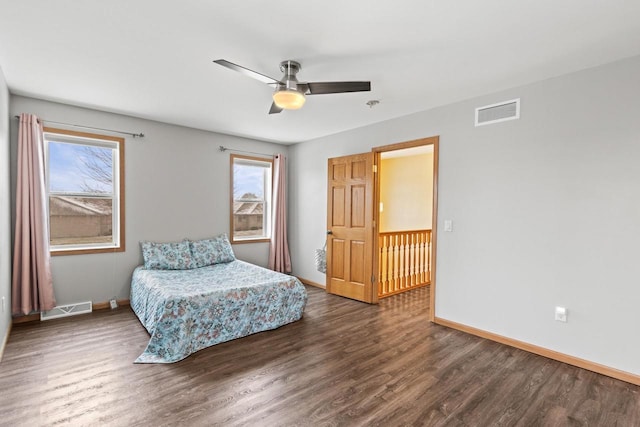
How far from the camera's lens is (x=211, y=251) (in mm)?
4582

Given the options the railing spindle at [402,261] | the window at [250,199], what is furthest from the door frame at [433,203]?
the window at [250,199]

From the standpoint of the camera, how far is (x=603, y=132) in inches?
100

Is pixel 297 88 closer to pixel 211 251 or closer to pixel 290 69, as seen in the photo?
pixel 290 69

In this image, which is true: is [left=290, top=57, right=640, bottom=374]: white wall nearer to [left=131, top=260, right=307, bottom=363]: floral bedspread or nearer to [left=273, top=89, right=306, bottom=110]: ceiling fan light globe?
[left=273, top=89, right=306, bottom=110]: ceiling fan light globe

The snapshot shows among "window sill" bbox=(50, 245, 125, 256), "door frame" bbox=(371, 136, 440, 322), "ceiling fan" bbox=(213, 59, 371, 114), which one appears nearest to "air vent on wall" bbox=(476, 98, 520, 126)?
"door frame" bbox=(371, 136, 440, 322)

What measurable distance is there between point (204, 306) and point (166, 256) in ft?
5.22

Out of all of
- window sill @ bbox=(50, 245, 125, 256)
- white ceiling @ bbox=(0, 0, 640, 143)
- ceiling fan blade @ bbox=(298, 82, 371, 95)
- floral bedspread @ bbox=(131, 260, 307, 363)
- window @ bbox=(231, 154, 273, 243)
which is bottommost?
floral bedspread @ bbox=(131, 260, 307, 363)

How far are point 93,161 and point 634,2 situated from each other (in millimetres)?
5276

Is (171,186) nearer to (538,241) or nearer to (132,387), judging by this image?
(132,387)

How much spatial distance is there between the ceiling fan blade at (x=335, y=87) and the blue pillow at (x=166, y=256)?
9.75 ft

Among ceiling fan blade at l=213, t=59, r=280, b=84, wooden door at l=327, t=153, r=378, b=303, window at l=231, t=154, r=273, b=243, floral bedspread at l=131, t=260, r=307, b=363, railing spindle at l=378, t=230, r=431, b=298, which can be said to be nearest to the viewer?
ceiling fan blade at l=213, t=59, r=280, b=84

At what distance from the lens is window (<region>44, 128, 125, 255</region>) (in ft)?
12.3

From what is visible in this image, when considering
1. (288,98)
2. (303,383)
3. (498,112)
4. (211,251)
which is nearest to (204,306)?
(303,383)

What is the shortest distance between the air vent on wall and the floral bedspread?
2.73 m
